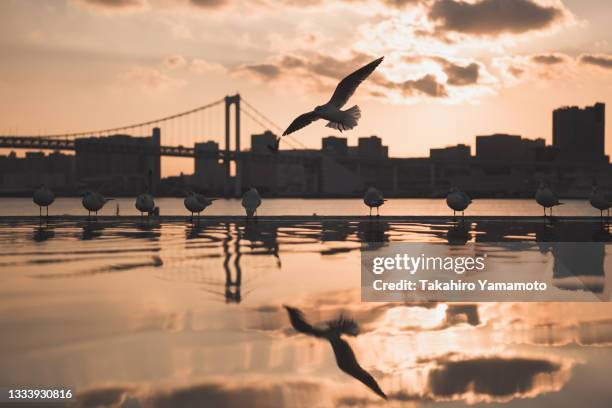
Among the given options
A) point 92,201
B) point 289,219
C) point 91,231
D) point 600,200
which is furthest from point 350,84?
point 600,200

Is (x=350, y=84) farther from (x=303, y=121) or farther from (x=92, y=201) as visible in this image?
(x=92, y=201)

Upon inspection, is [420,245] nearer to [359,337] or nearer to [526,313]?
[526,313]

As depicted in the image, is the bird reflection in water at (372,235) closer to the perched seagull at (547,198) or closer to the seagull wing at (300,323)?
the perched seagull at (547,198)

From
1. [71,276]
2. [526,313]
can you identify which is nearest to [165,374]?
[526,313]

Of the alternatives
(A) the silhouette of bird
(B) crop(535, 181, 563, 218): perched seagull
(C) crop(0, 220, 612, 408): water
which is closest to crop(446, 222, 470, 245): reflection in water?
(C) crop(0, 220, 612, 408): water

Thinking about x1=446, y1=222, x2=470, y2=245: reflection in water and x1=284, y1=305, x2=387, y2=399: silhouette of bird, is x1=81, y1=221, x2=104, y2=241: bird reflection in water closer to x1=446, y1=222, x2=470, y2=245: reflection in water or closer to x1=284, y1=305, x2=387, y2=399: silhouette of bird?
x1=446, y1=222, x2=470, y2=245: reflection in water
